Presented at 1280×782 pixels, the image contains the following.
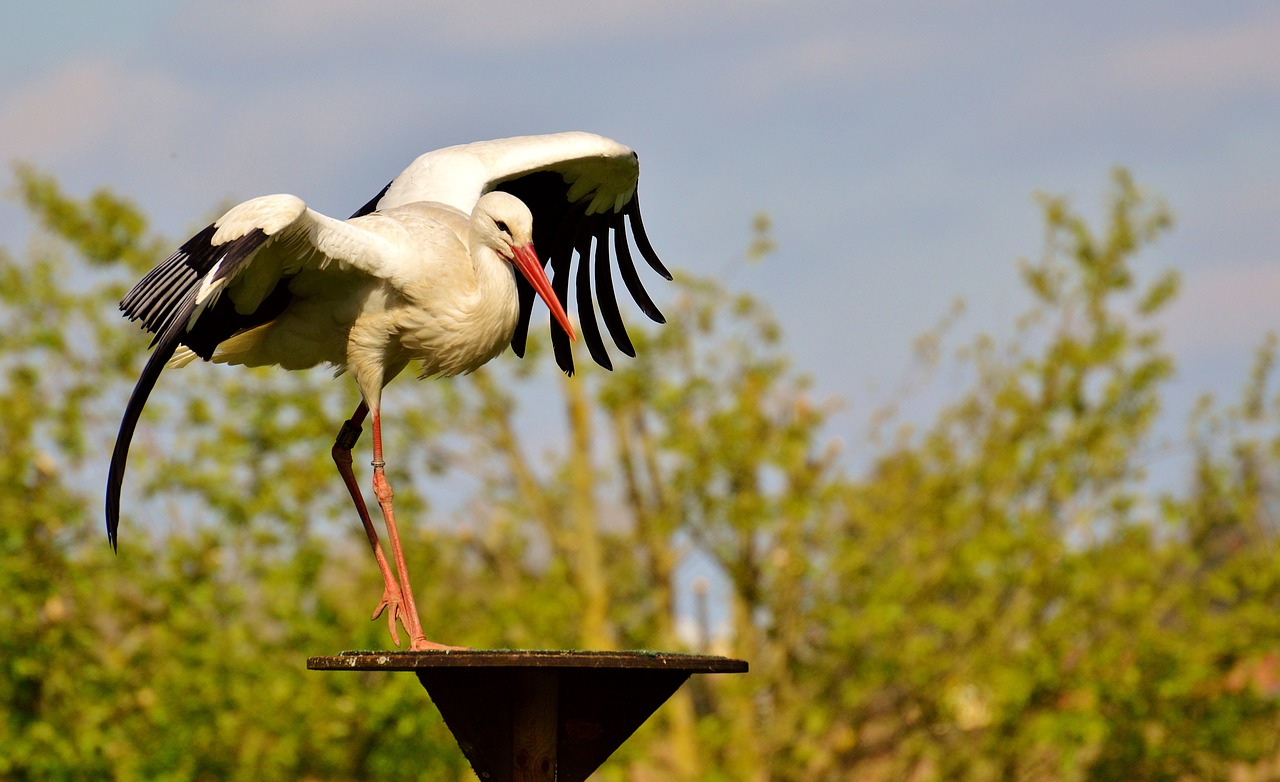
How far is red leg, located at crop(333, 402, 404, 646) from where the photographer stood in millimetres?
5840

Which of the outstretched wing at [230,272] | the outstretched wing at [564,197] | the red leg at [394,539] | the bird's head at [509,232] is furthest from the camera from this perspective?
the outstretched wing at [564,197]

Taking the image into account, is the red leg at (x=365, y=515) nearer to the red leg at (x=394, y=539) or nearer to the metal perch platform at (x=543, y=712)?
the red leg at (x=394, y=539)

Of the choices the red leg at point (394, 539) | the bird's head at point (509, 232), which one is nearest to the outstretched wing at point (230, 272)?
the bird's head at point (509, 232)

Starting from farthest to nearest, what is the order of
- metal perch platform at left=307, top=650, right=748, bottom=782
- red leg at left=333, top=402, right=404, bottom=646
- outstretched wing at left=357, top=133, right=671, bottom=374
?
outstretched wing at left=357, top=133, right=671, bottom=374 → red leg at left=333, top=402, right=404, bottom=646 → metal perch platform at left=307, top=650, right=748, bottom=782

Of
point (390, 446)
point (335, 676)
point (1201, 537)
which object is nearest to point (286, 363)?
point (335, 676)

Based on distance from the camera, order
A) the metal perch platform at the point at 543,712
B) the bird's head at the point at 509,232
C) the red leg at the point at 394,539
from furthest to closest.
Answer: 1. the bird's head at the point at 509,232
2. the red leg at the point at 394,539
3. the metal perch platform at the point at 543,712

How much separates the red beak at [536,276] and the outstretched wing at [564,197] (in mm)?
745

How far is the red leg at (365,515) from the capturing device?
5.84m

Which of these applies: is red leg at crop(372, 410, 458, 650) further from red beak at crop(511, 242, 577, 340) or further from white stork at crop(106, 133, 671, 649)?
Answer: red beak at crop(511, 242, 577, 340)

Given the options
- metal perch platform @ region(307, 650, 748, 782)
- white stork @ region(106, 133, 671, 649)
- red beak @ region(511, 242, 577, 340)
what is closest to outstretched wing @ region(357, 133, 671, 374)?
white stork @ region(106, 133, 671, 649)

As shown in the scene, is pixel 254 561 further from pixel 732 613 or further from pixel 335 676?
pixel 732 613

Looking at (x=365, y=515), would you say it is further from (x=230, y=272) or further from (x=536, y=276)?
(x=230, y=272)

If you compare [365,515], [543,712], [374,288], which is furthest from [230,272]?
[543,712]

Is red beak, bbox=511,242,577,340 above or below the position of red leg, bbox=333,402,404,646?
above
